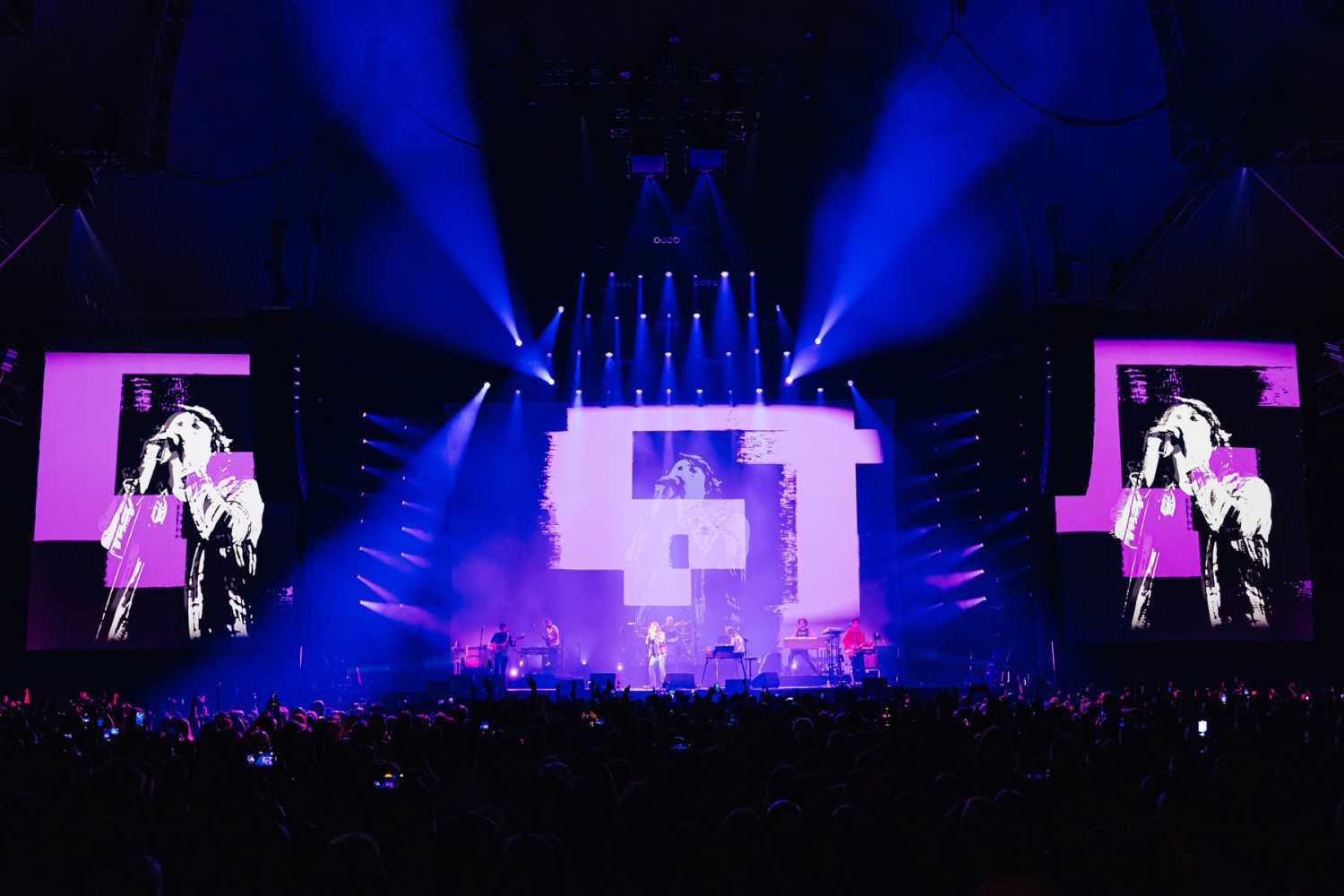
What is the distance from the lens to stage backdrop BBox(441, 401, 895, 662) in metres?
19.8

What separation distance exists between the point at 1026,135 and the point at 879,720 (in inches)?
388

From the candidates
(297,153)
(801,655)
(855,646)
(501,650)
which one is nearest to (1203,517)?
(855,646)

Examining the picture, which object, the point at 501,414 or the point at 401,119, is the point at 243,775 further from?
the point at 501,414

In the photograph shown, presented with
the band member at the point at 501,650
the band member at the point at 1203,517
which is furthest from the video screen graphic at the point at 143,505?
the band member at the point at 1203,517

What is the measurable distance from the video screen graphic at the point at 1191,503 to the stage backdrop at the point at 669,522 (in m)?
4.10

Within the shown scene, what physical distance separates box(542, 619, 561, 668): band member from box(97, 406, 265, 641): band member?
504cm

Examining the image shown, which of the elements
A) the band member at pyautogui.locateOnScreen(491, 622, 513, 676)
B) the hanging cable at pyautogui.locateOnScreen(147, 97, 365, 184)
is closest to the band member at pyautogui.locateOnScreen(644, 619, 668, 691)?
the band member at pyautogui.locateOnScreen(491, 622, 513, 676)

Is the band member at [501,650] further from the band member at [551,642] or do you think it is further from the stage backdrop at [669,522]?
the stage backdrop at [669,522]

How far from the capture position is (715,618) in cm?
1972

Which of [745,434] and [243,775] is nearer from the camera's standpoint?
[243,775]

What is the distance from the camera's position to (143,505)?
671 inches

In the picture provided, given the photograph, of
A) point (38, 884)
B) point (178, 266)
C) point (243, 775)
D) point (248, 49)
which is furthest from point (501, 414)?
point (38, 884)

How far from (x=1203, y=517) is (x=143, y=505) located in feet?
54.7

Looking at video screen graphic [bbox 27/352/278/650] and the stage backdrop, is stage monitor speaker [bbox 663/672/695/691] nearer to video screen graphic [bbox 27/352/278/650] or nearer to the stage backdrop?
the stage backdrop
